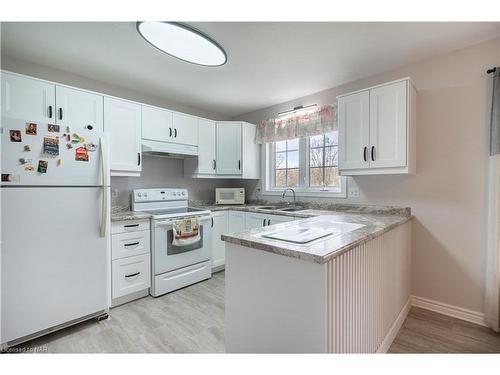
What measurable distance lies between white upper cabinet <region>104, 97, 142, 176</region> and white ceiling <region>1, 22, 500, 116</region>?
328 mm

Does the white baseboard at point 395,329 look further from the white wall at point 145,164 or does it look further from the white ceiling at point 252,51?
the white wall at point 145,164

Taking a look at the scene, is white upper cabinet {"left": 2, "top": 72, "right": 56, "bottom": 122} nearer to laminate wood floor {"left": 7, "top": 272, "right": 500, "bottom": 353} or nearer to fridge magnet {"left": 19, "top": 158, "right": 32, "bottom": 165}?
fridge magnet {"left": 19, "top": 158, "right": 32, "bottom": 165}

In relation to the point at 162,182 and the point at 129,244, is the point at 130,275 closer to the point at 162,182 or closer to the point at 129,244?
the point at 129,244

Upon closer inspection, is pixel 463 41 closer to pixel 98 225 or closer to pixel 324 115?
pixel 324 115

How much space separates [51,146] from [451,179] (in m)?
3.29

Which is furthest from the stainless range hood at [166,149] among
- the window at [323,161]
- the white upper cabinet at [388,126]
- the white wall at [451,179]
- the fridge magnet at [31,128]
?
the white wall at [451,179]

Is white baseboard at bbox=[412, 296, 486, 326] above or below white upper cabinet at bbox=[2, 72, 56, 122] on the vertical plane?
below

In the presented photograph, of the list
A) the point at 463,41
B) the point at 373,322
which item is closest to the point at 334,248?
the point at 373,322

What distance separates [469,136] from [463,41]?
78 cm

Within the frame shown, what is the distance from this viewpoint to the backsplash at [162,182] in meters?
2.85

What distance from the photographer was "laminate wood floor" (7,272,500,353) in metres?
1.67

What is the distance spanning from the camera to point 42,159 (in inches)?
67.5

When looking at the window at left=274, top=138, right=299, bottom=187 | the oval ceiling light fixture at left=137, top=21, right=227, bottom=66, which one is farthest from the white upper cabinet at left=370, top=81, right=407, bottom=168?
the oval ceiling light fixture at left=137, top=21, right=227, bottom=66

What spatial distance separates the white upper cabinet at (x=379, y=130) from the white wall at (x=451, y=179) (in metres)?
0.17
